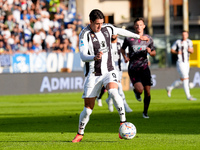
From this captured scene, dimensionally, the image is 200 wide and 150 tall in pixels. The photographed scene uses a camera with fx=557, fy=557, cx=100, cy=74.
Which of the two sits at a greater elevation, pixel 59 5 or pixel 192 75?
pixel 59 5

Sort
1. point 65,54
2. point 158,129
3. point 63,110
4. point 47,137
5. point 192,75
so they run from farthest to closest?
point 192,75
point 65,54
point 63,110
point 158,129
point 47,137

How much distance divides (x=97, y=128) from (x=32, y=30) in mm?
15535

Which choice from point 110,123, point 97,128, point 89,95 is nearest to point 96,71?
point 89,95

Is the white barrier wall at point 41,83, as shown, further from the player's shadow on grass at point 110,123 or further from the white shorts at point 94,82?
the white shorts at point 94,82

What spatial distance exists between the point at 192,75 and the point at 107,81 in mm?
19469

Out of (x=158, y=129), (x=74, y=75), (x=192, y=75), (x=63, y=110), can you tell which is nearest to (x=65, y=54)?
(x=74, y=75)

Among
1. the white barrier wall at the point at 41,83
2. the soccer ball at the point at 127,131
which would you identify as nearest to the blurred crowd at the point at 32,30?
the white barrier wall at the point at 41,83

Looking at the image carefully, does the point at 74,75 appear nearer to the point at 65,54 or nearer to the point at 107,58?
the point at 65,54

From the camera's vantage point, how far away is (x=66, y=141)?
9.59 meters

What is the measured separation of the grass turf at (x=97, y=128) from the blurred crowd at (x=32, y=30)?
7399 millimetres

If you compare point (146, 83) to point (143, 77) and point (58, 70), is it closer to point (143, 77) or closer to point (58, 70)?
point (143, 77)

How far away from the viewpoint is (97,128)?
1167 centimetres

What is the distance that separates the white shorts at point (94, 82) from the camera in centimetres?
936

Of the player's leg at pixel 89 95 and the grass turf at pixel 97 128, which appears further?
the player's leg at pixel 89 95
